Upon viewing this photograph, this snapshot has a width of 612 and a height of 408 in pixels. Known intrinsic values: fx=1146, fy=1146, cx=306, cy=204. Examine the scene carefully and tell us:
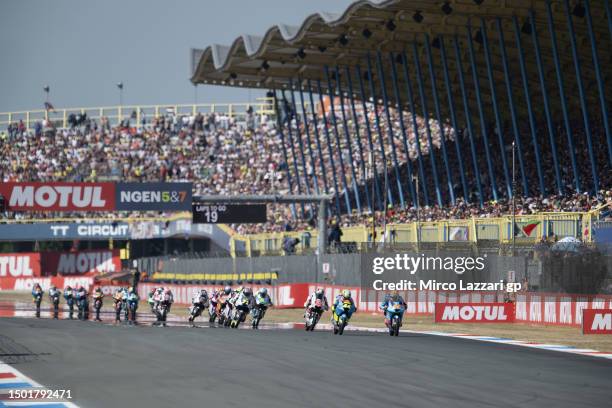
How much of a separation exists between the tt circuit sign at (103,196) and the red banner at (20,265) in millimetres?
29730

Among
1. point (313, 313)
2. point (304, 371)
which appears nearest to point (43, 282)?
point (313, 313)

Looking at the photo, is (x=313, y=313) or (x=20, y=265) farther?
(x=20, y=265)

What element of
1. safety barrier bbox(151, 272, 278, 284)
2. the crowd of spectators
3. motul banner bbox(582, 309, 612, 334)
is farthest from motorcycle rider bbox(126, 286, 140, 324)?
motul banner bbox(582, 309, 612, 334)

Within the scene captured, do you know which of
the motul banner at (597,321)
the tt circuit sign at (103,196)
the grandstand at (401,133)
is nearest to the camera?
the motul banner at (597,321)

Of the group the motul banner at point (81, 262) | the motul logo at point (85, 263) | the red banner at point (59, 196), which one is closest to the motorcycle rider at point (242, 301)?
the red banner at point (59, 196)

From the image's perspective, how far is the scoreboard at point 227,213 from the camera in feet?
168

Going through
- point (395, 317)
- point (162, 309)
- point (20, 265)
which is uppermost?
point (20, 265)

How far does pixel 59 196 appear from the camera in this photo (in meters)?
51.5

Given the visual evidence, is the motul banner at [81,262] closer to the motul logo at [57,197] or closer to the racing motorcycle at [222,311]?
the motul logo at [57,197]

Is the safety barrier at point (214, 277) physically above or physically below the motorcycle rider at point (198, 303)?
above

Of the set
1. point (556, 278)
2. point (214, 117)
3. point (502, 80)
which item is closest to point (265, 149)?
point (214, 117)

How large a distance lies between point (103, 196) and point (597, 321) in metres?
29.2

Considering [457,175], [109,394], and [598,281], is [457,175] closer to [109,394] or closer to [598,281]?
[598,281]

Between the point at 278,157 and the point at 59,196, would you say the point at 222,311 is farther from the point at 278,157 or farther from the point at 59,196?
the point at 278,157
